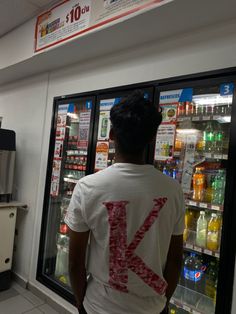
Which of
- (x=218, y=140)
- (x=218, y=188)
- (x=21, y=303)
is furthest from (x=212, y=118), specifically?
(x=21, y=303)

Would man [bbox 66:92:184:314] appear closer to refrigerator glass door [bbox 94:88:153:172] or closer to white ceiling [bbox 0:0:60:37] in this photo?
refrigerator glass door [bbox 94:88:153:172]

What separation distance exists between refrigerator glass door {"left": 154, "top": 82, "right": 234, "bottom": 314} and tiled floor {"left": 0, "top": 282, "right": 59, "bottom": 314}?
1555mm

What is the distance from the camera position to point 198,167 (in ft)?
6.77

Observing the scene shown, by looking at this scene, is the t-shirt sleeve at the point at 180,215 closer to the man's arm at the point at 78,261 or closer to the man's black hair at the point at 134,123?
the man's black hair at the point at 134,123

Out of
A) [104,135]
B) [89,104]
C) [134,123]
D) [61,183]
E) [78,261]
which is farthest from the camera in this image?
[61,183]

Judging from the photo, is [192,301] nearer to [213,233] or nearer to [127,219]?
[213,233]

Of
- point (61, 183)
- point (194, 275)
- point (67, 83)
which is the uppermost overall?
point (67, 83)

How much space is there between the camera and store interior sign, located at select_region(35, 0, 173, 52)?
6.34 feet

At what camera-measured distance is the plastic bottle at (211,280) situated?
1.93 meters

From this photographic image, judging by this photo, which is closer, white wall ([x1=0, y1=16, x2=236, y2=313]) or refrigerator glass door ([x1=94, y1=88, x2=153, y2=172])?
white wall ([x1=0, y1=16, x2=236, y2=313])

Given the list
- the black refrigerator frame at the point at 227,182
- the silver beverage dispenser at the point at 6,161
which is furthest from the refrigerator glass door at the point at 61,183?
the black refrigerator frame at the point at 227,182

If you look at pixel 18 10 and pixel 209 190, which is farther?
pixel 18 10

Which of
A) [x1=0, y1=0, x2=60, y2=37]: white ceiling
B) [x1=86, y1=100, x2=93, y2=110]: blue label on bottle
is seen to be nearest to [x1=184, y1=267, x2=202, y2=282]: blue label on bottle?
[x1=86, y1=100, x2=93, y2=110]: blue label on bottle

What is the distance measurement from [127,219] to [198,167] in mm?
1242
